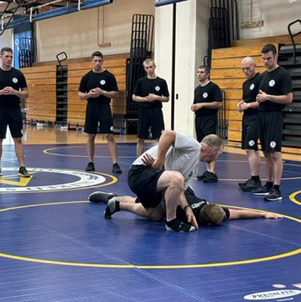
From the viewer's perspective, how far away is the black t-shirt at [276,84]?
6.61 metres

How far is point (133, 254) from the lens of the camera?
14.0ft

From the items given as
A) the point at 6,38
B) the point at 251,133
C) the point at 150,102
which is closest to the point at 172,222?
the point at 251,133

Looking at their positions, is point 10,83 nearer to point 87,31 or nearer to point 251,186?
point 251,186

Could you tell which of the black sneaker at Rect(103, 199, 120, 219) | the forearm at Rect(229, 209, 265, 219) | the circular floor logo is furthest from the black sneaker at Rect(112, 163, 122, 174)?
the forearm at Rect(229, 209, 265, 219)

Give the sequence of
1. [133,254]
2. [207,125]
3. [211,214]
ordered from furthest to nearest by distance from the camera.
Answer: [207,125] < [211,214] < [133,254]

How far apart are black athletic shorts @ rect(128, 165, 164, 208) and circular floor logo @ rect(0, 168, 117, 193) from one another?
2253mm

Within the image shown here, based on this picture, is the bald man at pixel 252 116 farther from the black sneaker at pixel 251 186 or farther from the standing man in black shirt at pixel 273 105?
the standing man in black shirt at pixel 273 105

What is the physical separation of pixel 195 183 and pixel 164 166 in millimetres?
2898

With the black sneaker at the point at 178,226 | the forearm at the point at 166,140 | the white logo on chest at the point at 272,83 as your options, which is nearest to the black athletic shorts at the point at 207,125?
the white logo on chest at the point at 272,83

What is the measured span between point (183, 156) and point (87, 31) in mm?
17743

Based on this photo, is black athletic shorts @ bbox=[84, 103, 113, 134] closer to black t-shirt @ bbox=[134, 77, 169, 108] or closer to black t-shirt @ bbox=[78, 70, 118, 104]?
black t-shirt @ bbox=[78, 70, 118, 104]

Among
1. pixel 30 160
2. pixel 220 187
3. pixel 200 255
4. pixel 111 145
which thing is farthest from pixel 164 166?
pixel 30 160

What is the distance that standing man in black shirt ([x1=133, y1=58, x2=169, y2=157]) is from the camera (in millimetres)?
9055

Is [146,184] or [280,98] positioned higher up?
[280,98]
